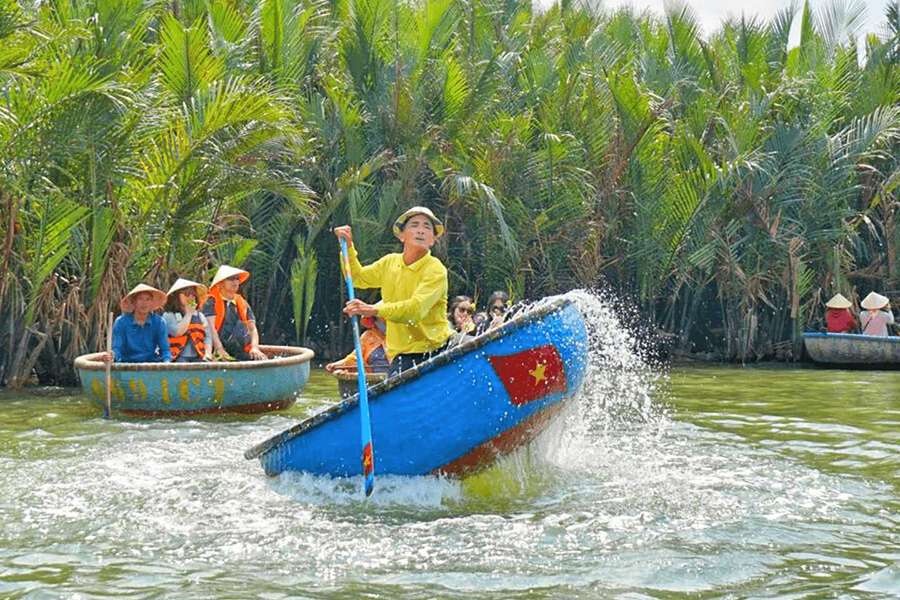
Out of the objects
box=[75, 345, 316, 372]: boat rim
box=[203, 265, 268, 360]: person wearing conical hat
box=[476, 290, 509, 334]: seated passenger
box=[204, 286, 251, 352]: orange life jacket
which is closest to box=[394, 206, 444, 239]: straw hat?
box=[75, 345, 316, 372]: boat rim

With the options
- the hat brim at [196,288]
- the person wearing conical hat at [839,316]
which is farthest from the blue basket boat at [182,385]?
the person wearing conical hat at [839,316]

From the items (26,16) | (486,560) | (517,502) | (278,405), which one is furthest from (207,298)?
(486,560)

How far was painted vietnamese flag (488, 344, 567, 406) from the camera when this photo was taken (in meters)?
6.73

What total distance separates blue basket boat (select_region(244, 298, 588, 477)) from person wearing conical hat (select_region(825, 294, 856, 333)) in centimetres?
1097

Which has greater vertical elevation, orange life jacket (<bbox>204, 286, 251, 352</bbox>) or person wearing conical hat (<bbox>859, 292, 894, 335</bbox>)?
orange life jacket (<bbox>204, 286, 251, 352</bbox>)

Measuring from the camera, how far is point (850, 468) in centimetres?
802

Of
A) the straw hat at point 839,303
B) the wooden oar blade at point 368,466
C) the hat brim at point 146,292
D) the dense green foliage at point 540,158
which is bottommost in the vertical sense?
the wooden oar blade at point 368,466

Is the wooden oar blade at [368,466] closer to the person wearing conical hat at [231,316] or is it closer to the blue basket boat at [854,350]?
the person wearing conical hat at [231,316]

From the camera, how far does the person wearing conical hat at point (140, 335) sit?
10805 millimetres

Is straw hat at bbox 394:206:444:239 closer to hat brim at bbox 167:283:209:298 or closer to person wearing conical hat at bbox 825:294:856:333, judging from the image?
hat brim at bbox 167:283:209:298

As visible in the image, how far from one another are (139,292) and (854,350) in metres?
9.74

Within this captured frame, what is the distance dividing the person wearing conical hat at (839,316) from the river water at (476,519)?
7398mm

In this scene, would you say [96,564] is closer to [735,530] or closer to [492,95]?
[735,530]

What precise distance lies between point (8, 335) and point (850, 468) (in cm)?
809
